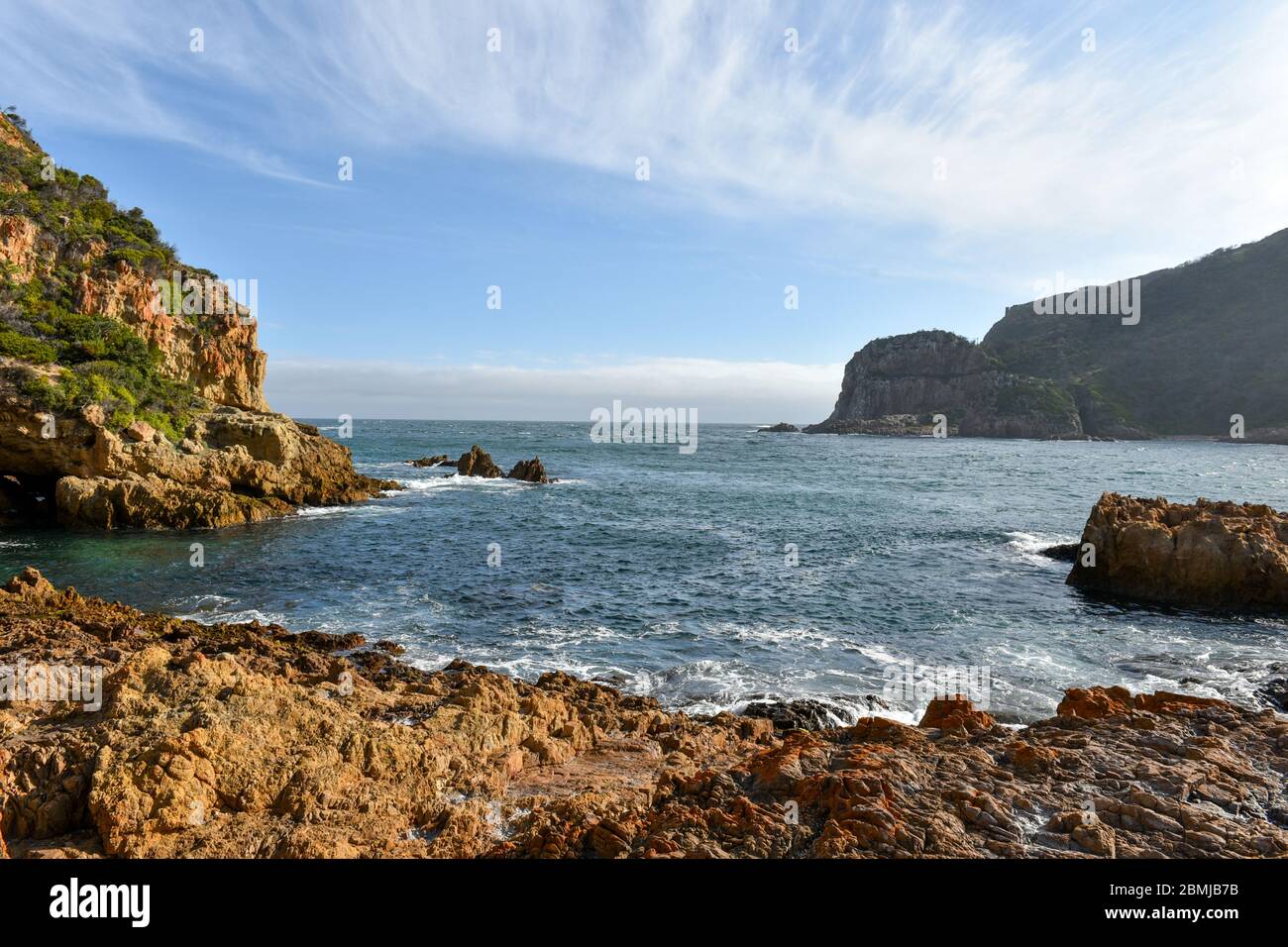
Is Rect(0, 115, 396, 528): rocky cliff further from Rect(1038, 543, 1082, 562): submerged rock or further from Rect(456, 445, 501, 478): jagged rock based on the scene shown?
Rect(1038, 543, 1082, 562): submerged rock

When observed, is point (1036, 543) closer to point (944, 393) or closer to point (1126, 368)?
point (1126, 368)

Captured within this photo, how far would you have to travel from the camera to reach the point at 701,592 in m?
22.5

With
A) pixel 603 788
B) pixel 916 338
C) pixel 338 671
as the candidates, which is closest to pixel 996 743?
pixel 603 788

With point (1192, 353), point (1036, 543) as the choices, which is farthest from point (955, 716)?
point (1192, 353)

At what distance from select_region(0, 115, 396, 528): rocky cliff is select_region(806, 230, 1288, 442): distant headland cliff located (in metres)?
143

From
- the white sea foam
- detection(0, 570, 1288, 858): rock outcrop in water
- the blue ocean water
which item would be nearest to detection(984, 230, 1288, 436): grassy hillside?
the blue ocean water

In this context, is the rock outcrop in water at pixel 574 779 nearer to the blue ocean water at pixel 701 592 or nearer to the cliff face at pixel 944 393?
the blue ocean water at pixel 701 592

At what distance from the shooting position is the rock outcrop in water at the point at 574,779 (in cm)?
649

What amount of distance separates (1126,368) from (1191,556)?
495 ft


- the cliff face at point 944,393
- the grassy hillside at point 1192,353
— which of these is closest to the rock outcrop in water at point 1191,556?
the cliff face at point 944,393

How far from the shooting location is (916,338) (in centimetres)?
17025

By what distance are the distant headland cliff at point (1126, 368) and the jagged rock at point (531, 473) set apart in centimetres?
11973

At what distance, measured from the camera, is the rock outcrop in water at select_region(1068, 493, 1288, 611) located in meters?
20.5
